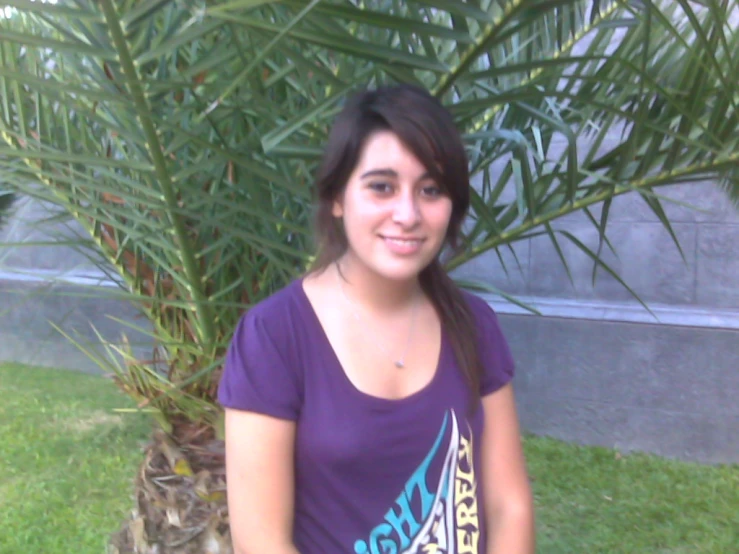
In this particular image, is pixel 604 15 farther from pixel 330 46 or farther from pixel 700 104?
pixel 330 46

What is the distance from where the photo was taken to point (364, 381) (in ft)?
3.64

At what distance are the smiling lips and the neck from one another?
0.33ft

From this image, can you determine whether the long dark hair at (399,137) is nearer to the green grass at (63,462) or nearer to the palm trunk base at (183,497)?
the palm trunk base at (183,497)

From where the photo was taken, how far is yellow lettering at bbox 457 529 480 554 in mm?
1148

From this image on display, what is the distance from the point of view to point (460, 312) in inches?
49.4

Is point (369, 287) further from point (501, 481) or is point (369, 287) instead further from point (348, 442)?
point (501, 481)

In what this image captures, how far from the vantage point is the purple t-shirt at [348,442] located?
3.48ft

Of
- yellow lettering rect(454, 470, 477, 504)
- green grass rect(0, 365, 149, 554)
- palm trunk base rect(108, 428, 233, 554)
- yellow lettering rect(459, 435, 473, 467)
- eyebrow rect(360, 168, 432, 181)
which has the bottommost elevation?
green grass rect(0, 365, 149, 554)

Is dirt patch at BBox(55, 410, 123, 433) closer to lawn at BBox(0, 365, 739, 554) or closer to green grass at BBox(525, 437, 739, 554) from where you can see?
lawn at BBox(0, 365, 739, 554)

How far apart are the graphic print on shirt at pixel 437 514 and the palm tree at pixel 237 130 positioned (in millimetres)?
390

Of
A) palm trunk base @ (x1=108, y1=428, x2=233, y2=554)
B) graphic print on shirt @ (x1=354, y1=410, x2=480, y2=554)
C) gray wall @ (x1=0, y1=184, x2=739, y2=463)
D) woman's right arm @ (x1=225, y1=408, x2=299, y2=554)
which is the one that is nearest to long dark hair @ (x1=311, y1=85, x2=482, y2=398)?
graphic print on shirt @ (x1=354, y1=410, x2=480, y2=554)

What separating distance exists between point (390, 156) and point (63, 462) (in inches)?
123

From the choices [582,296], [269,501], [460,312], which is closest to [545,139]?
[460,312]

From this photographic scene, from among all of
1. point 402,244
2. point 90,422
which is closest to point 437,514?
point 402,244
